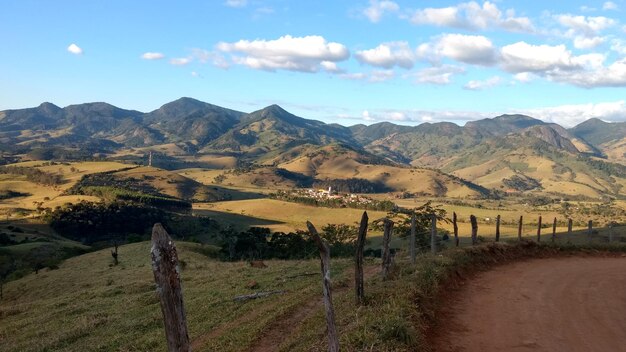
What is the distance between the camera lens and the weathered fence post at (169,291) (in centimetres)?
692

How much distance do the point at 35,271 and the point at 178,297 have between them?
2594 inches

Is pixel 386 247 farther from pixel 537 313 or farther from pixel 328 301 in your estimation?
pixel 328 301

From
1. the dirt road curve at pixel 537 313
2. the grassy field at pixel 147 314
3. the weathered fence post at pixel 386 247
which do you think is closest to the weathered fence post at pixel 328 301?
the dirt road curve at pixel 537 313

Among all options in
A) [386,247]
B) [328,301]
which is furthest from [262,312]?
[328,301]

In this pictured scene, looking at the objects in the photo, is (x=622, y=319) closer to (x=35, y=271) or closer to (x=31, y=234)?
(x=35, y=271)

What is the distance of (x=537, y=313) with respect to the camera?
16.3m

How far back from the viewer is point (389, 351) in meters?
11.1

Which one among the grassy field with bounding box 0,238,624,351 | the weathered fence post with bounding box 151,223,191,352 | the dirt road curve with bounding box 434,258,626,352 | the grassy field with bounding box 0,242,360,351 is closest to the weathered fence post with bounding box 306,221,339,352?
the grassy field with bounding box 0,238,624,351

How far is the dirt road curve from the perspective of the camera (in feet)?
44.1

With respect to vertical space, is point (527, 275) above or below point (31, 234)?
above

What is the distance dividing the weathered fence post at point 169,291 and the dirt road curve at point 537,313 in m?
8.41

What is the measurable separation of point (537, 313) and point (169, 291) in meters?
14.2

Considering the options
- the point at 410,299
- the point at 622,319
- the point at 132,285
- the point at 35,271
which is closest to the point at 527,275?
the point at 622,319

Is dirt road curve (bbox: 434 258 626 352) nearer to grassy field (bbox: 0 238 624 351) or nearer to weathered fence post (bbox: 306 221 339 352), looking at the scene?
grassy field (bbox: 0 238 624 351)
